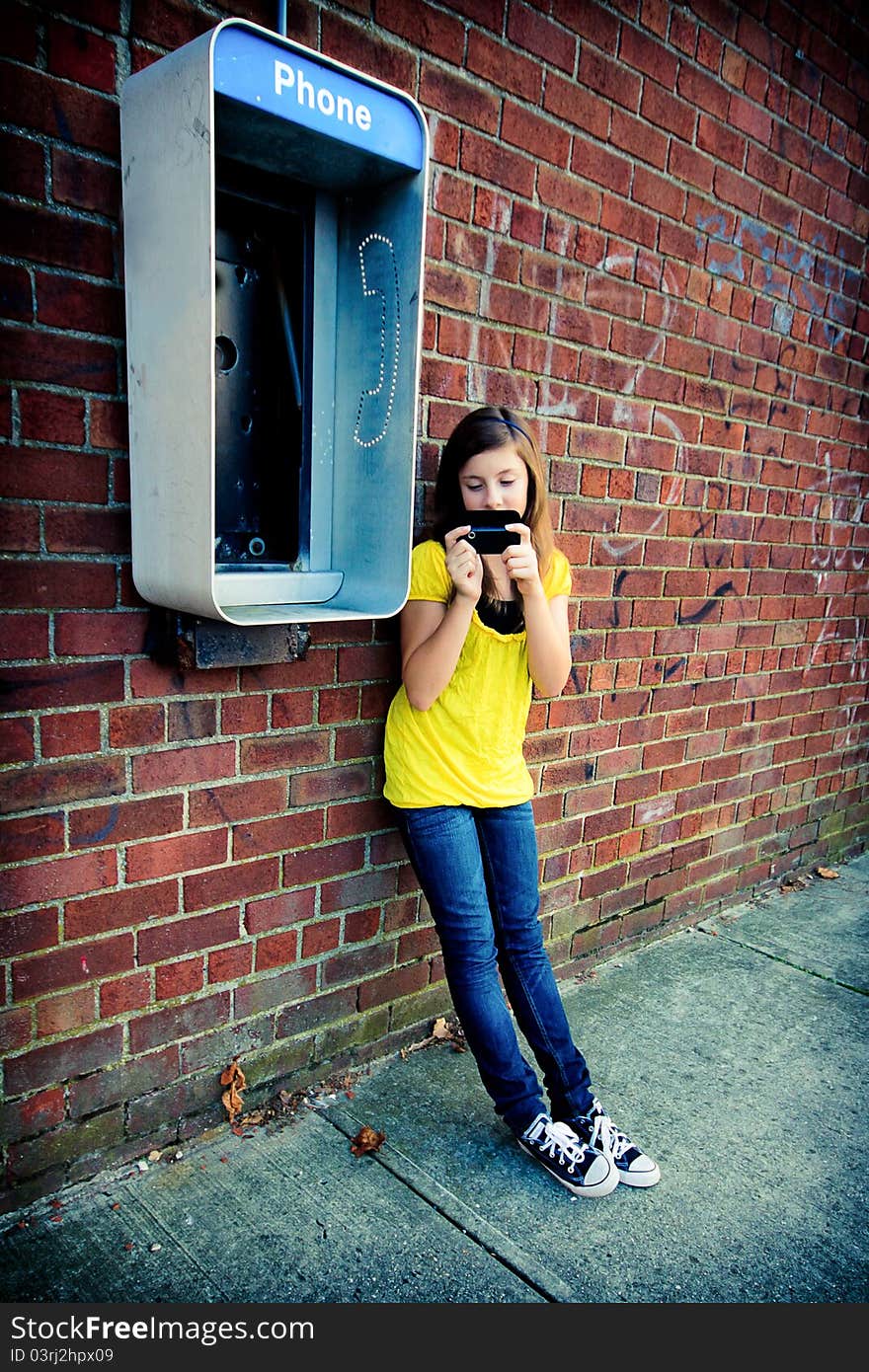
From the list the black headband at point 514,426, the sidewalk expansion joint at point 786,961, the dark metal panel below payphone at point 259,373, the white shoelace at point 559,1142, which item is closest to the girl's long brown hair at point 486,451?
the black headband at point 514,426

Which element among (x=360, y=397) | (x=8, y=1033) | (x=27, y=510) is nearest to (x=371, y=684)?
(x=360, y=397)

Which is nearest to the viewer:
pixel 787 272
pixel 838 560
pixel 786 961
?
pixel 786 961

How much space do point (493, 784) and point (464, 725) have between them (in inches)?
6.1

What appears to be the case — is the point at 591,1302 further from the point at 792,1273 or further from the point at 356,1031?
the point at 356,1031

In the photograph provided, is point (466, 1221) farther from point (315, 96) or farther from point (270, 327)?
point (315, 96)

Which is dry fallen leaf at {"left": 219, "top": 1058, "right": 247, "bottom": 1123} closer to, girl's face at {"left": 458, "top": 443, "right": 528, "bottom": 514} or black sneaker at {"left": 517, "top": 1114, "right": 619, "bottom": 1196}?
black sneaker at {"left": 517, "top": 1114, "right": 619, "bottom": 1196}

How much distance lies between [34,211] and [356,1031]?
79.7 inches

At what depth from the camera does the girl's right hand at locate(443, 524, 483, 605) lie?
1.99 metres

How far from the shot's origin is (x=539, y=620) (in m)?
2.09

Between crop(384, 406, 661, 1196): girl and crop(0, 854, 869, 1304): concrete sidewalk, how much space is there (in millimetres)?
140

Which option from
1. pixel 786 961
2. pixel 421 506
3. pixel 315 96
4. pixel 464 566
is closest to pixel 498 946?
pixel 464 566

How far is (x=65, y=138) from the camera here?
5.35ft

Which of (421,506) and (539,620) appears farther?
(421,506)

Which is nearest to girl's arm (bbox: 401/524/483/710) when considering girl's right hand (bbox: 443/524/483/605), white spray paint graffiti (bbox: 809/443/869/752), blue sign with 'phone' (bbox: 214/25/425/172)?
girl's right hand (bbox: 443/524/483/605)
